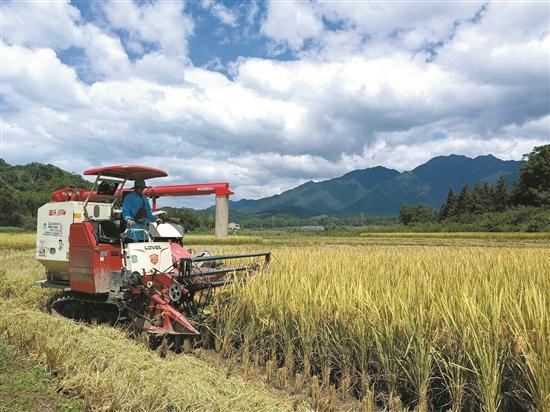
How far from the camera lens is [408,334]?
4.38 m

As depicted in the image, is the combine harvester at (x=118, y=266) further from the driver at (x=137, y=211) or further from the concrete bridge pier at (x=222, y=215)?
the concrete bridge pier at (x=222, y=215)

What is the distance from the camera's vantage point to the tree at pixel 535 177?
196 ft

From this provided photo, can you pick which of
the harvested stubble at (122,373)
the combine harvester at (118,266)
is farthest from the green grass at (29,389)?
the combine harvester at (118,266)

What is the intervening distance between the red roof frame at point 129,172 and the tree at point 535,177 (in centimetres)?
6008

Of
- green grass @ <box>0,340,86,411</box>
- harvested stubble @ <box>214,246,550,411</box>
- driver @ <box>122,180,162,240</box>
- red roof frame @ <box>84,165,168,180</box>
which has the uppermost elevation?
red roof frame @ <box>84,165,168,180</box>

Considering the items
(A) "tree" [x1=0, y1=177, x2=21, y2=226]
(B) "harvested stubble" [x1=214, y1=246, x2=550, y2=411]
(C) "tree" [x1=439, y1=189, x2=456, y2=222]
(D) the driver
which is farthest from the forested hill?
(C) "tree" [x1=439, y1=189, x2=456, y2=222]

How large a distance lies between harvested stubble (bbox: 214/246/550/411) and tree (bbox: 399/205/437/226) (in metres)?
90.9

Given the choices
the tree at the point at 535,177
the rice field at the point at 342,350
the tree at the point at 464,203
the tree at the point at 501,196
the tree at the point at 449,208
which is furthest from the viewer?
the tree at the point at 449,208

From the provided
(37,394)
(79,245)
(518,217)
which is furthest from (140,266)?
(518,217)

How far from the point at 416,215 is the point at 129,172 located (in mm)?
98340

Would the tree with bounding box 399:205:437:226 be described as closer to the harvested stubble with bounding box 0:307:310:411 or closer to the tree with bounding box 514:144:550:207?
the tree with bounding box 514:144:550:207

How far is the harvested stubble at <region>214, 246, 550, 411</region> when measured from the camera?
3812mm

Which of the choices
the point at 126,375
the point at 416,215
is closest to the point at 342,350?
the point at 126,375

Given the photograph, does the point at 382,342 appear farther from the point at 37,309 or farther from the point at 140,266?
the point at 37,309
